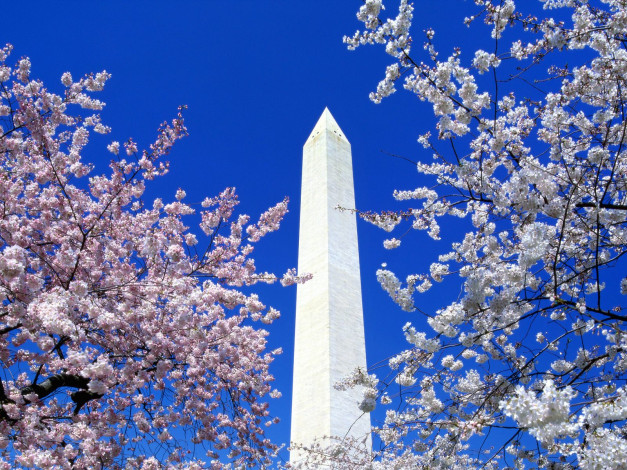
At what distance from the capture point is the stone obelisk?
33.1 feet

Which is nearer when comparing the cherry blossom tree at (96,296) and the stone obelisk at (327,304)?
the cherry blossom tree at (96,296)

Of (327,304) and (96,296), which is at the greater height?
(327,304)

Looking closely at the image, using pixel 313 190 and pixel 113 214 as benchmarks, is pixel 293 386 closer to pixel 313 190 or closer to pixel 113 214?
pixel 313 190

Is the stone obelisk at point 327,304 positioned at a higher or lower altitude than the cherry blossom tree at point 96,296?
higher

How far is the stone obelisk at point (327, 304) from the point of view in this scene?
10102 mm

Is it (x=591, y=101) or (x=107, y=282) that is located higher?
(x=591, y=101)

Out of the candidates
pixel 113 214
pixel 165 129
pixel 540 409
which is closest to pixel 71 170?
pixel 113 214

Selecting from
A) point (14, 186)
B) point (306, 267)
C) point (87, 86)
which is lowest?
point (14, 186)

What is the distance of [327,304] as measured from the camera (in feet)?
36.6

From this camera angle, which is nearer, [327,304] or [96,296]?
[96,296]

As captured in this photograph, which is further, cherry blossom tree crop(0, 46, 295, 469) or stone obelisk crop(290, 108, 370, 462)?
stone obelisk crop(290, 108, 370, 462)

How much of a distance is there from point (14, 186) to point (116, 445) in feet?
8.28

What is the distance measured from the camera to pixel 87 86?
5.07 meters

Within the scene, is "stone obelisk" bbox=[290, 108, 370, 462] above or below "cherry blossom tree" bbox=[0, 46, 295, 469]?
above
